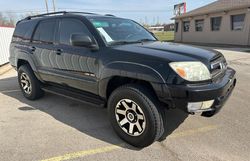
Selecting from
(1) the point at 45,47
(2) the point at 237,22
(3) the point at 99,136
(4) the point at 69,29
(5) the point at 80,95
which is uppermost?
(2) the point at 237,22

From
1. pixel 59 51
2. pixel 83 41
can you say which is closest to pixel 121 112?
pixel 83 41

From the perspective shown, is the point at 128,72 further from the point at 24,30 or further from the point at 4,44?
the point at 4,44

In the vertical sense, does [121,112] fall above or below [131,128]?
above

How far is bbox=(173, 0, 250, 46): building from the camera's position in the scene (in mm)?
17984

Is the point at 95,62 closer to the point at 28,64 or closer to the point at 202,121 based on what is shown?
the point at 202,121

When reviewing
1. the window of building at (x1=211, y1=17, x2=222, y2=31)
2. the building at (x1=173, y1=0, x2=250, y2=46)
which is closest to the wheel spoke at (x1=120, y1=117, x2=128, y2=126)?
the building at (x1=173, y1=0, x2=250, y2=46)

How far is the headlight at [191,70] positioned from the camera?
9.46 ft

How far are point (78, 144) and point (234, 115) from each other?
9.21 ft

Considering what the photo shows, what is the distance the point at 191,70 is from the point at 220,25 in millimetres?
19471

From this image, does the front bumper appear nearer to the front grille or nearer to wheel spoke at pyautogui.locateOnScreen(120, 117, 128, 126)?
the front grille

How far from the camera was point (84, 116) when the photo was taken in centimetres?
445

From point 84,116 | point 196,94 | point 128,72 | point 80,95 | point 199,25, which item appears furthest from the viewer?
point 199,25

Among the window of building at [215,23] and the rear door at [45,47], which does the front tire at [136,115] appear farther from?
the window of building at [215,23]

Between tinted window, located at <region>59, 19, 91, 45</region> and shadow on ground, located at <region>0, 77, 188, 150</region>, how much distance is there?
1375 mm
